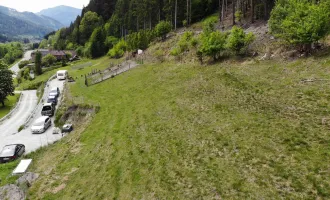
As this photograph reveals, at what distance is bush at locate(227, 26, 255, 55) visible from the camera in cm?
2869

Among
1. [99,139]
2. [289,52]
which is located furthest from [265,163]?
[289,52]

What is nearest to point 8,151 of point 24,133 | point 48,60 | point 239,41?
point 24,133

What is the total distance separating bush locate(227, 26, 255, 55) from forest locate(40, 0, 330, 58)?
8.86ft

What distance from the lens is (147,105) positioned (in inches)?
984

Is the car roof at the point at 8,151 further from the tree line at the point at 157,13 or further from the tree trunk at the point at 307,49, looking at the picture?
the tree line at the point at 157,13

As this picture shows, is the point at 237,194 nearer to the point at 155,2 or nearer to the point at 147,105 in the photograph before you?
the point at 147,105

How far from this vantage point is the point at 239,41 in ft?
93.8

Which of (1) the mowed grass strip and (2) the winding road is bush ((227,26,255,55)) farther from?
(1) the mowed grass strip

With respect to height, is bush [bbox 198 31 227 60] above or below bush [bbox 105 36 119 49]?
below

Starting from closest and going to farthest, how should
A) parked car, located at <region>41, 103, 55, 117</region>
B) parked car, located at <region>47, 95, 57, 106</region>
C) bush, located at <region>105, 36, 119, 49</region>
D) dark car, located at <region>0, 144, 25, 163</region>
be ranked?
dark car, located at <region>0, 144, 25, 163</region>, parked car, located at <region>41, 103, 55, 117</region>, parked car, located at <region>47, 95, 57, 106</region>, bush, located at <region>105, 36, 119, 49</region>

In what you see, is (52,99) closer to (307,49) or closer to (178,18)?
(307,49)

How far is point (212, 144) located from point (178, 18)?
2133 inches

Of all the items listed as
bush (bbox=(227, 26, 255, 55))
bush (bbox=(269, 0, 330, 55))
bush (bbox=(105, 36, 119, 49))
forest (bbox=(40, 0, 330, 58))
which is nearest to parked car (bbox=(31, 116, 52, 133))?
bush (bbox=(227, 26, 255, 55))

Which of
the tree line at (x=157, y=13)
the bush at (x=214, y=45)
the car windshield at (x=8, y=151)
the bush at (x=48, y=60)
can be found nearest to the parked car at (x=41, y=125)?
the car windshield at (x=8, y=151)
